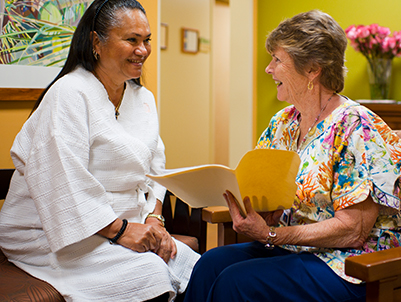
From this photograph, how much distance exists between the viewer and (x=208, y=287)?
57.3 inches

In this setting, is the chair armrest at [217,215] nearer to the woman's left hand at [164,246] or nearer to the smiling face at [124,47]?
the woman's left hand at [164,246]

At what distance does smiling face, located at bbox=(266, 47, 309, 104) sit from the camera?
1.51 meters

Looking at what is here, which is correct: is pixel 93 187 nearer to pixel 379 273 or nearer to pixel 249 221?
pixel 249 221

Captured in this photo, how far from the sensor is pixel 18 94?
2.13 meters

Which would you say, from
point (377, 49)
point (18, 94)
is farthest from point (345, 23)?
point (18, 94)

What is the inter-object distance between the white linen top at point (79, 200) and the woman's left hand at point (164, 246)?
3 centimetres

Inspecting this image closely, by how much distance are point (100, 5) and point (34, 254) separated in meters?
0.96

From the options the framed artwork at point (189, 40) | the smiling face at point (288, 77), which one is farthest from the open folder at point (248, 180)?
the framed artwork at point (189, 40)

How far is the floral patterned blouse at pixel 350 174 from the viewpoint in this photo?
1.28 metres

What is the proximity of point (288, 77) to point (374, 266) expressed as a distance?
75cm

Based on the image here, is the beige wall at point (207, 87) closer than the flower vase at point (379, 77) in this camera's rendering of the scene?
No

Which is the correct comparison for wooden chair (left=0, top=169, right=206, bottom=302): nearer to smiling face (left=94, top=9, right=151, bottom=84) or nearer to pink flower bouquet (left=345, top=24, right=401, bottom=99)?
smiling face (left=94, top=9, right=151, bottom=84)

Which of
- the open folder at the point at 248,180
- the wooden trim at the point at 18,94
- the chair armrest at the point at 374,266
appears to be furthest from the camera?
the wooden trim at the point at 18,94

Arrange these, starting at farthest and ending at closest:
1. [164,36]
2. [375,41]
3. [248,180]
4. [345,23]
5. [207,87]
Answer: [207,87] → [164,36] → [345,23] → [375,41] → [248,180]
